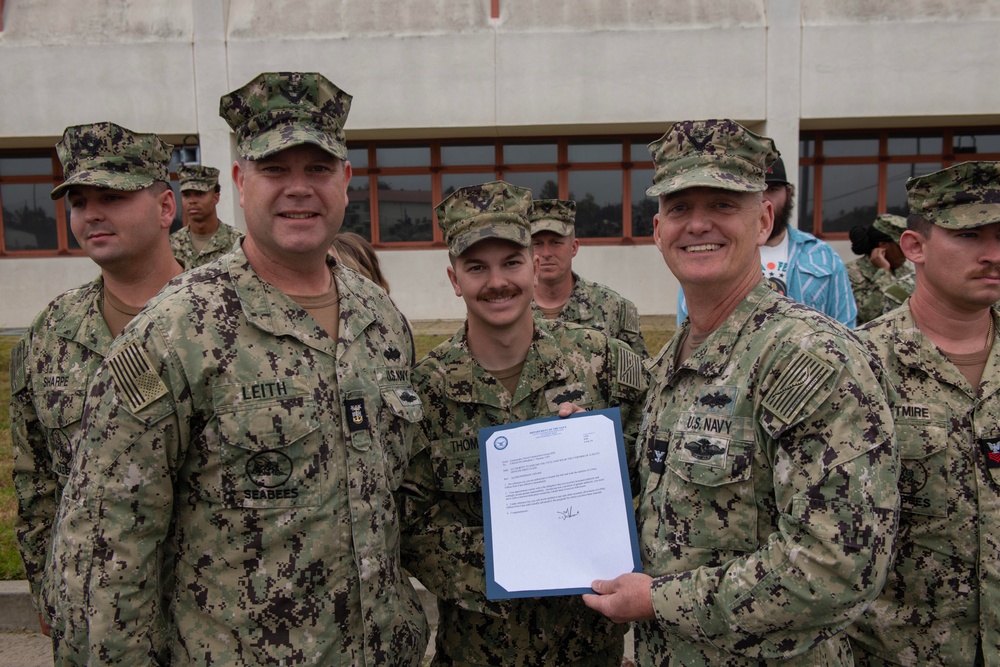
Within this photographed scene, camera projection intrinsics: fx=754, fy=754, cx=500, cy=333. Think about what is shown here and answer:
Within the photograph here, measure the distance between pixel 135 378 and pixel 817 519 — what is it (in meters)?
1.77

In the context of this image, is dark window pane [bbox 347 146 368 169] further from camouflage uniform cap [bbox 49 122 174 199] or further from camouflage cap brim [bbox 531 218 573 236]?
camouflage uniform cap [bbox 49 122 174 199]

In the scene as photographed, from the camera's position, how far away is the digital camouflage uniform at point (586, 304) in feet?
17.4

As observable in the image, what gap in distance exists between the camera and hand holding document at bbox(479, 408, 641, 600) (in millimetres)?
2271

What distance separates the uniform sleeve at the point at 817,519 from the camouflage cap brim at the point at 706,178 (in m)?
0.53

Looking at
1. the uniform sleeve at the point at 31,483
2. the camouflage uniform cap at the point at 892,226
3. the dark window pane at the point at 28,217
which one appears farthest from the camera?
the dark window pane at the point at 28,217

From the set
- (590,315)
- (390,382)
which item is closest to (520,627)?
(390,382)

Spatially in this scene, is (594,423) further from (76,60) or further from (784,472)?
(76,60)

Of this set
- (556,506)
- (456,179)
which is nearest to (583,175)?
(456,179)

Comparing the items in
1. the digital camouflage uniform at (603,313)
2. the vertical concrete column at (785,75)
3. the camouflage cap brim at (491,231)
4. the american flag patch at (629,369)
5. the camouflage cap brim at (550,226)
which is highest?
the vertical concrete column at (785,75)

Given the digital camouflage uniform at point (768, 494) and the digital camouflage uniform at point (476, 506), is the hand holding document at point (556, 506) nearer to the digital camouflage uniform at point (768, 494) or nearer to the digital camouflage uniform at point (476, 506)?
the digital camouflage uniform at point (768, 494)

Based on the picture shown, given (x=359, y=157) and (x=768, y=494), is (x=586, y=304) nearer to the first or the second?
(x=768, y=494)

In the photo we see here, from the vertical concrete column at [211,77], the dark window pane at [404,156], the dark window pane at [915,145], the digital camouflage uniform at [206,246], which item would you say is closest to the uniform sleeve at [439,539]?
the digital camouflage uniform at [206,246]

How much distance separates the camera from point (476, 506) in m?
2.77

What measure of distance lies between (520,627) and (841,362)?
4.93 feet
